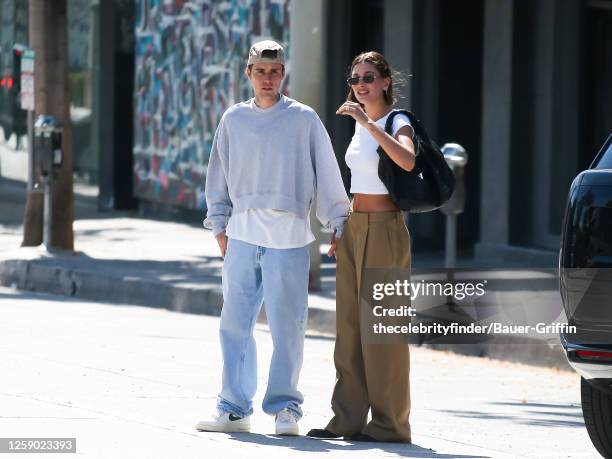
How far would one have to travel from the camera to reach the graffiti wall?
20.7 metres

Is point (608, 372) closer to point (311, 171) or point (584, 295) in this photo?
point (584, 295)

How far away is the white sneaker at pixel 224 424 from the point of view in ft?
25.5

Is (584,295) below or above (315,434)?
above

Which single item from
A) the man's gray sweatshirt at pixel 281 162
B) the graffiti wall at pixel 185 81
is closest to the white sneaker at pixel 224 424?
the man's gray sweatshirt at pixel 281 162

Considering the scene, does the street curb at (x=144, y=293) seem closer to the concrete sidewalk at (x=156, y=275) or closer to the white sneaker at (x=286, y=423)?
the concrete sidewalk at (x=156, y=275)

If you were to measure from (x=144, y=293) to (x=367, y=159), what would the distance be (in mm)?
7362

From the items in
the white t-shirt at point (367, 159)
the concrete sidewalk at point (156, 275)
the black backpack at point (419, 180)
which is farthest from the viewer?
the concrete sidewalk at point (156, 275)

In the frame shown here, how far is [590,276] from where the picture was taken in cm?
652

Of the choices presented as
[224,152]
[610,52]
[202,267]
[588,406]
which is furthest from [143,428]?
[610,52]

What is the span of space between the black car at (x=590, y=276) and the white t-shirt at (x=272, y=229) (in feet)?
4.78

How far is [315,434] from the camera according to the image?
776cm

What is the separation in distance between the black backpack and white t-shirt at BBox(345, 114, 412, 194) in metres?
0.06

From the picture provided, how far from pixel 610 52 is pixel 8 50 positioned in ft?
45.7

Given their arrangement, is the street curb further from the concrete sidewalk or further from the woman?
the woman
